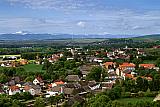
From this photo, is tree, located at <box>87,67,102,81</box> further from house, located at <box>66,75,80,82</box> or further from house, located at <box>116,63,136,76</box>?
house, located at <box>116,63,136,76</box>

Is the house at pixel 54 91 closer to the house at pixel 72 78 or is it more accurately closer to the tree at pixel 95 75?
the house at pixel 72 78

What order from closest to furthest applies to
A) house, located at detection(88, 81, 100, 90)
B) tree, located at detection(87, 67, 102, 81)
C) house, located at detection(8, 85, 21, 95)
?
house, located at detection(8, 85, 21, 95), house, located at detection(88, 81, 100, 90), tree, located at detection(87, 67, 102, 81)

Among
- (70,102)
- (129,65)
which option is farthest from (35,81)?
(129,65)

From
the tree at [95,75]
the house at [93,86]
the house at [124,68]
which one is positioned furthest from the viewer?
the house at [124,68]

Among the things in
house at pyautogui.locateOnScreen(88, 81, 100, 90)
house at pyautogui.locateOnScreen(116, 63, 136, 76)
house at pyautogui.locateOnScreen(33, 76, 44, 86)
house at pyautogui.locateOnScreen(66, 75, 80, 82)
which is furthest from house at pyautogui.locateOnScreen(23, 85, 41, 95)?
house at pyautogui.locateOnScreen(116, 63, 136, 76)

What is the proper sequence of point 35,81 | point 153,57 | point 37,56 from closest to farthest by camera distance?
point 35,81 < point 153,57 < point 37,56

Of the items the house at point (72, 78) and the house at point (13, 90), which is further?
the house at point (72, 78)

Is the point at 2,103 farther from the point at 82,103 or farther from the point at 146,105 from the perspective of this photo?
the point at 146,105

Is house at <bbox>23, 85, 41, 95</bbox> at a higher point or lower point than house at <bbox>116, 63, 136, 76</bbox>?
lower

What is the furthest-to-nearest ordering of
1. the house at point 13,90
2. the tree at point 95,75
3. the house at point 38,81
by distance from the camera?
the tree at point 95,75, the house at point 38,81, the house at point 13,90

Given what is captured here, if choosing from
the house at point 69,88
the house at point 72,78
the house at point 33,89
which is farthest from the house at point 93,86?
the house at point 33,89

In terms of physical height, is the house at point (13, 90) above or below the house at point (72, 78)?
below
